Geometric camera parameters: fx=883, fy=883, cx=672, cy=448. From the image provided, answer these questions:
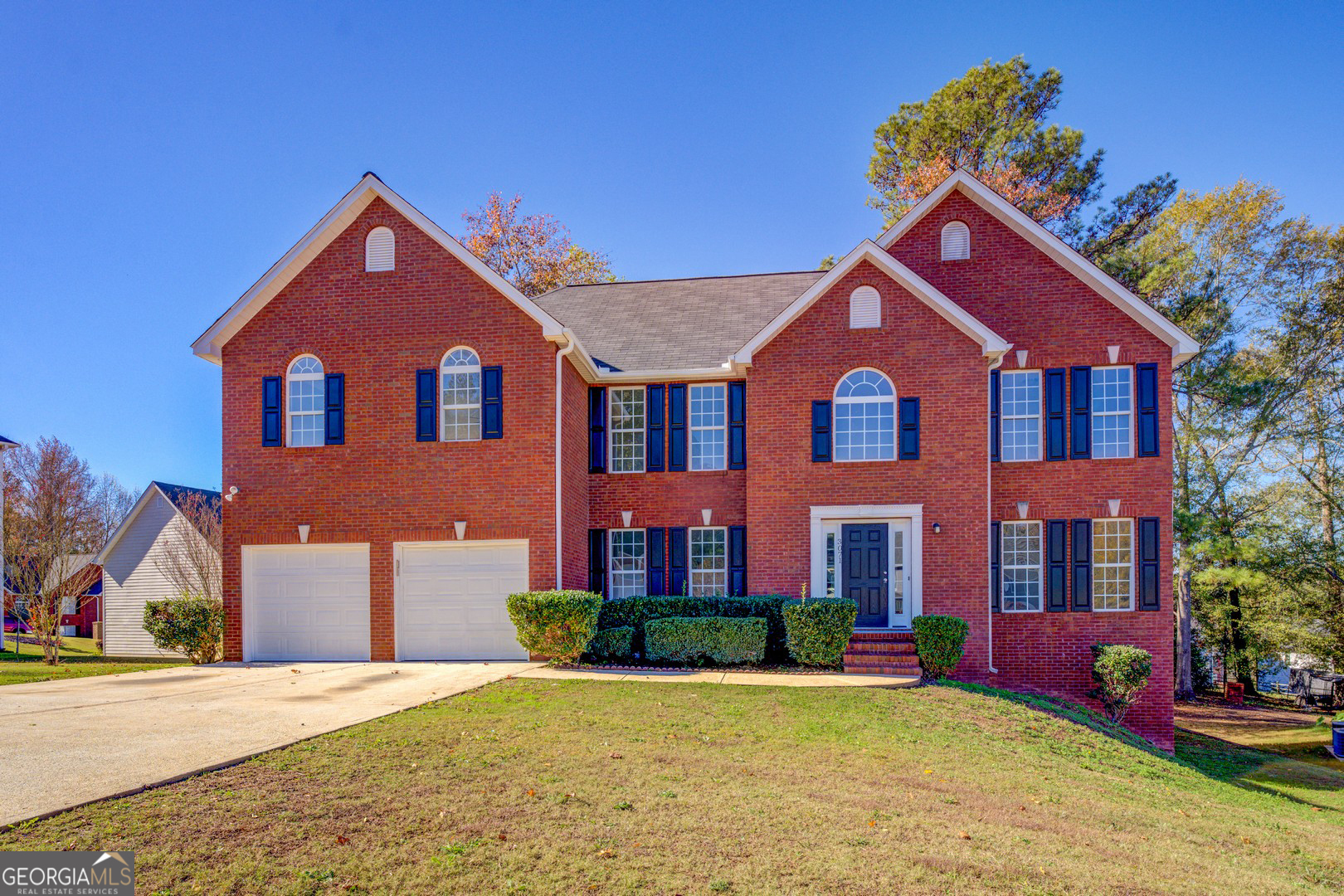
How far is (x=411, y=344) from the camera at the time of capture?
52.9ft

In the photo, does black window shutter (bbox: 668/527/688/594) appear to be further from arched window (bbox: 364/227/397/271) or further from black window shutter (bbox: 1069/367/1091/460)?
black window shutter (bbox: 1069/367/1091/460)

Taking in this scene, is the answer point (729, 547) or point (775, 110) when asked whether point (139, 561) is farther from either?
point (775, 110)

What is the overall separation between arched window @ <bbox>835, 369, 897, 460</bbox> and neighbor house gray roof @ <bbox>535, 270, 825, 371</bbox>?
8.63 ft

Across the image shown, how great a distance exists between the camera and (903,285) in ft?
52.8

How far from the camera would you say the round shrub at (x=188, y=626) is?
16094mm

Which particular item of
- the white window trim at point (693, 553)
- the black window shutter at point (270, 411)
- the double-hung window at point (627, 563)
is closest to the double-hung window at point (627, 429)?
the double-hung window at point (627, 563)

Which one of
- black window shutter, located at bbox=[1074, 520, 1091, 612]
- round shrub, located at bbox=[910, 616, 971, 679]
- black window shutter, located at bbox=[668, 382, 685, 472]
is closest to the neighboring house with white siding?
black window shutter, located at bbox=[668, 382, 685, 472]

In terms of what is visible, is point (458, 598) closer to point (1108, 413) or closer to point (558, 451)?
point (558, 451)

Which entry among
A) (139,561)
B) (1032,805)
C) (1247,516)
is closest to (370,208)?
(1032,805)

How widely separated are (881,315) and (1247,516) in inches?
694

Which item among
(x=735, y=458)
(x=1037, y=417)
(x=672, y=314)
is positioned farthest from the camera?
(x=672, y=314)

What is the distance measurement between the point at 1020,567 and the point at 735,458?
5803mm

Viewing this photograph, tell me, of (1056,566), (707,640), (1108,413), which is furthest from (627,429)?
(1108,413)

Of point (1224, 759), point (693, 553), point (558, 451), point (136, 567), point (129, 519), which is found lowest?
point (1224, 759)
